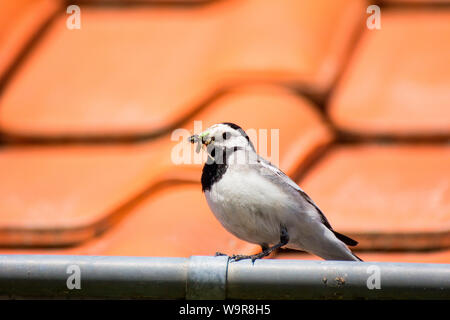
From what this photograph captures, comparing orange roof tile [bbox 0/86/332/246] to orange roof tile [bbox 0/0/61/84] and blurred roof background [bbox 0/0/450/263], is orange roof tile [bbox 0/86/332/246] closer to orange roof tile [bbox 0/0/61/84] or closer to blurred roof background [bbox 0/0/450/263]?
blurred roof background [bbox 0/0/450/263]

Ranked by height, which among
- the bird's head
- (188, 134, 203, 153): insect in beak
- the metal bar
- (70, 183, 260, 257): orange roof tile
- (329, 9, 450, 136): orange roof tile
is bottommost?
the metal bar

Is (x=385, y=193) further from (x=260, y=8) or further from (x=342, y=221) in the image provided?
(x=260, y=8)

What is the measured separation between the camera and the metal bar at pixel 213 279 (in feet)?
3.36

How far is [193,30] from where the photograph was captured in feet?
7.34

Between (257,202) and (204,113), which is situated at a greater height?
(204,113)

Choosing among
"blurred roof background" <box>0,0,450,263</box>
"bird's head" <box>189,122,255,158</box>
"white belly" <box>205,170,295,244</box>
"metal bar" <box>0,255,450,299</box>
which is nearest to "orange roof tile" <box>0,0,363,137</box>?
"blurred roof background" <box>0,0,450,263</box>

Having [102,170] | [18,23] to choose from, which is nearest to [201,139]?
[102,170]

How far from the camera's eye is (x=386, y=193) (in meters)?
1.70

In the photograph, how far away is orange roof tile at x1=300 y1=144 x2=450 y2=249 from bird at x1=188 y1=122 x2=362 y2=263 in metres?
0.04

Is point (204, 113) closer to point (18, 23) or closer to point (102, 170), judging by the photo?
point (102, 170)

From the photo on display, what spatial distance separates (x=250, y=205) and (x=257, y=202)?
0.02 metres

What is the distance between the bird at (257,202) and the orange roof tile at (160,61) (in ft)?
0.96

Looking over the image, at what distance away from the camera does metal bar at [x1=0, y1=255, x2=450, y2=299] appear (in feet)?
3.36
